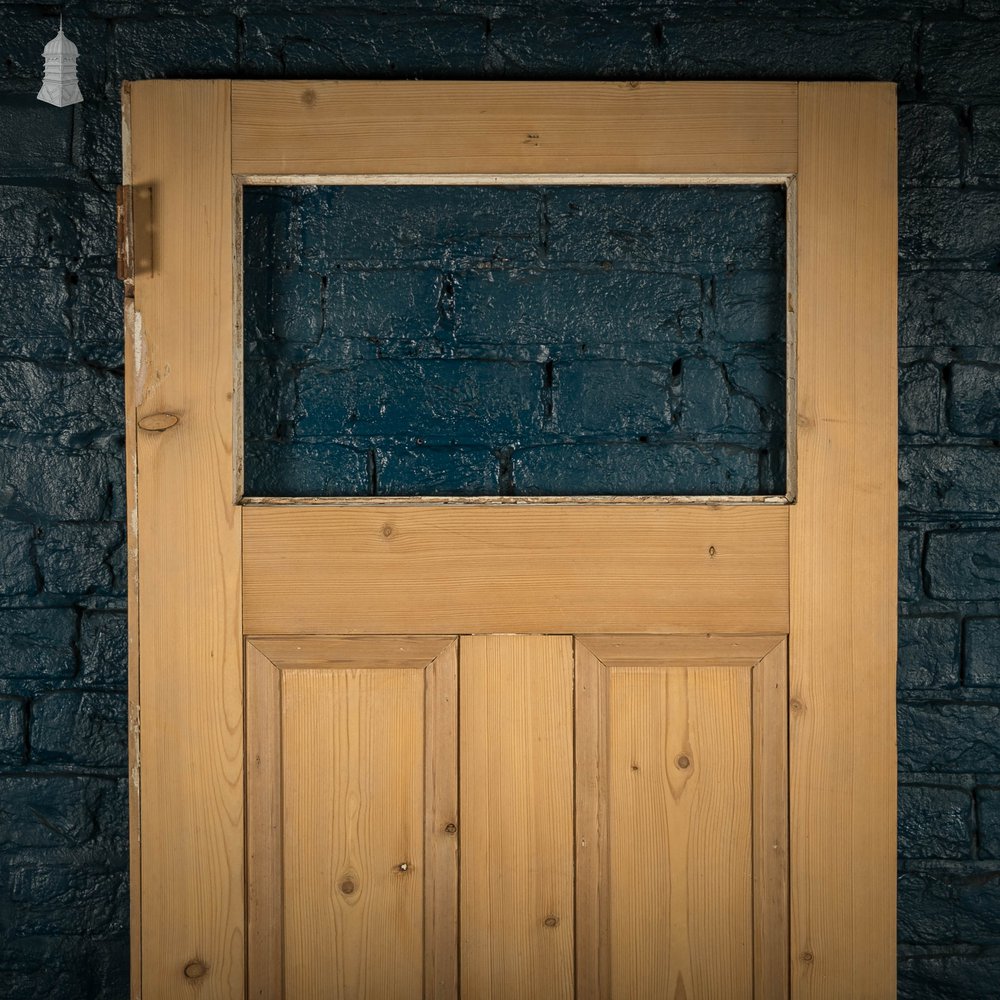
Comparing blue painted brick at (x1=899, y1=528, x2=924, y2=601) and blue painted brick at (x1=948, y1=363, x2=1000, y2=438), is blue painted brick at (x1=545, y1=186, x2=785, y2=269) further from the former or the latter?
blue painted brick at (x1=899, y1=528, x2=924, y2=601)

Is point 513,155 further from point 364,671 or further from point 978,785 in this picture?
point 978,785

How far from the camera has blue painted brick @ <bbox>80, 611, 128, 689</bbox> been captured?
4.28 feet

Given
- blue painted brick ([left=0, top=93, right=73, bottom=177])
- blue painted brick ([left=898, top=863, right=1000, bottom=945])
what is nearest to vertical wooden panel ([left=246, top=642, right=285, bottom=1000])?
blue painted brick ([left=0, top=93, right=73, bottom=177])

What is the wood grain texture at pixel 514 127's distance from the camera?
1.20 meters

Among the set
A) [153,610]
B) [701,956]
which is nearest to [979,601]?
[701,956]

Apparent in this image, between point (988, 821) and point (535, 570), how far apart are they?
0.81 m

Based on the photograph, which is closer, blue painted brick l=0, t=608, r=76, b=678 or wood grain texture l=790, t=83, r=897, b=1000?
wood grain texture l=790, t=83, r=897, b=1000

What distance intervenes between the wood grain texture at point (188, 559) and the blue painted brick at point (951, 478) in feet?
3.34

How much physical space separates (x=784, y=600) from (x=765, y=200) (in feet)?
1.92

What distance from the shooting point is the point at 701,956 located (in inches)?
47.7

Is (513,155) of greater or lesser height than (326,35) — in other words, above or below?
below

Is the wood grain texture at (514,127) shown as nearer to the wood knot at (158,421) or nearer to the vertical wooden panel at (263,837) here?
the wood knot at (158,421)

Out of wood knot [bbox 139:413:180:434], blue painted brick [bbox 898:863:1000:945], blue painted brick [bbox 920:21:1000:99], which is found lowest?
blue painted brick [bbox 898:863:1000:945]

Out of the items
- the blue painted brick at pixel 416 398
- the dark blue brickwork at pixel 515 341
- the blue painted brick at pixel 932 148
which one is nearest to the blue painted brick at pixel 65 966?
the dark blue brickwork at pixel 515 341
